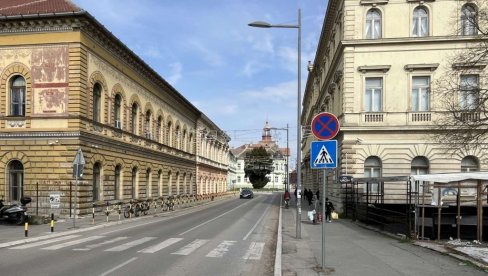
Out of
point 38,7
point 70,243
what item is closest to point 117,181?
point 38,7

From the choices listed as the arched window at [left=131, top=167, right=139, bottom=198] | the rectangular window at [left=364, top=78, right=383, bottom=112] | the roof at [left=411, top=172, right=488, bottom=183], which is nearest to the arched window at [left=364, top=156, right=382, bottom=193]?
the rectangular window at [left=364, top=78, right=383, bottom=112]

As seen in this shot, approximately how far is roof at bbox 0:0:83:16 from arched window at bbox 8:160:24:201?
8.26 meters

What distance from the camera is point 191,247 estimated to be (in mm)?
13711

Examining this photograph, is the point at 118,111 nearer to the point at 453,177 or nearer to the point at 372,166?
the point at 372,166

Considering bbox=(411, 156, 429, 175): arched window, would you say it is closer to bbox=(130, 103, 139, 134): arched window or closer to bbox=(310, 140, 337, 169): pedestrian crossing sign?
bbox=(130, 103, 139, 134): arched window

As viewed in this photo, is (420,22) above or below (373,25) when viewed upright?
above

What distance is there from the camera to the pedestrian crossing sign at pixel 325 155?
10.0 meters

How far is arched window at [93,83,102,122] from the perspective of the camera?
91.8ft

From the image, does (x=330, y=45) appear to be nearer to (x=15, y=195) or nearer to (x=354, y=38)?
Result: (x=354, y=38)

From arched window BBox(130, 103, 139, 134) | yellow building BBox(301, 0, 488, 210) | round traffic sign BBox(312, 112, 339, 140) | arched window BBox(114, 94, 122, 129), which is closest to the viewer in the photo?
round traffic sign BBox(312, 112, 339, 140)

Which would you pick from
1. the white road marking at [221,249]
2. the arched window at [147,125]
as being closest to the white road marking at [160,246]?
the white road marking at [221,249]

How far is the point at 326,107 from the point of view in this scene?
42.0 metres

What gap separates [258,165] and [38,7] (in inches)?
3588

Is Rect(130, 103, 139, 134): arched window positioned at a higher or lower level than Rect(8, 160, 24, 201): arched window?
higher
